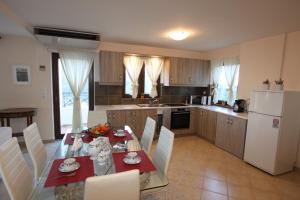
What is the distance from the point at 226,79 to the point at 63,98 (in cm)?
411

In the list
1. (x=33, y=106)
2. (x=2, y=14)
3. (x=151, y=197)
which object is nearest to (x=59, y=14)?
(x=2, y=14)

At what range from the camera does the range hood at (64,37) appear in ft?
10.3

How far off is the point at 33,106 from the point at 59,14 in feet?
7.48

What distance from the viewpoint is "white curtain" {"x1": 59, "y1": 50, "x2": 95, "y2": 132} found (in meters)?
3.84

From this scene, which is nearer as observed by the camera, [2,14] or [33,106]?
[2,14]

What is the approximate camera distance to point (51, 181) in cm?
127

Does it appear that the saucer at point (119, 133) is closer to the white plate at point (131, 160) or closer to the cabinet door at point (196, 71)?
the white plate at point (131, 160)

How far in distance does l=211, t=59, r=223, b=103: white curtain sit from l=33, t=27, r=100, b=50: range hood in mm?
3156

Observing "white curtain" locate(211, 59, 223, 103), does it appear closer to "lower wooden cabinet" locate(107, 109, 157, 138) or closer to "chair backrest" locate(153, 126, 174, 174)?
"lower wooden cabinet" locate(107, 109, 157, 138)

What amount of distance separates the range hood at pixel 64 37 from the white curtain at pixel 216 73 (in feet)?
10.4

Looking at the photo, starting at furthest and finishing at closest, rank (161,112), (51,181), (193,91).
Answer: (193,91), (161,112), (51,181)

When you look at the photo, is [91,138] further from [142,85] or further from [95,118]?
[142,85]

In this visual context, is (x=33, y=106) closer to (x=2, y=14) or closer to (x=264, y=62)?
(x=2, y=14)

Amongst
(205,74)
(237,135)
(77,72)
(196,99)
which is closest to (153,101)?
(196,99)
